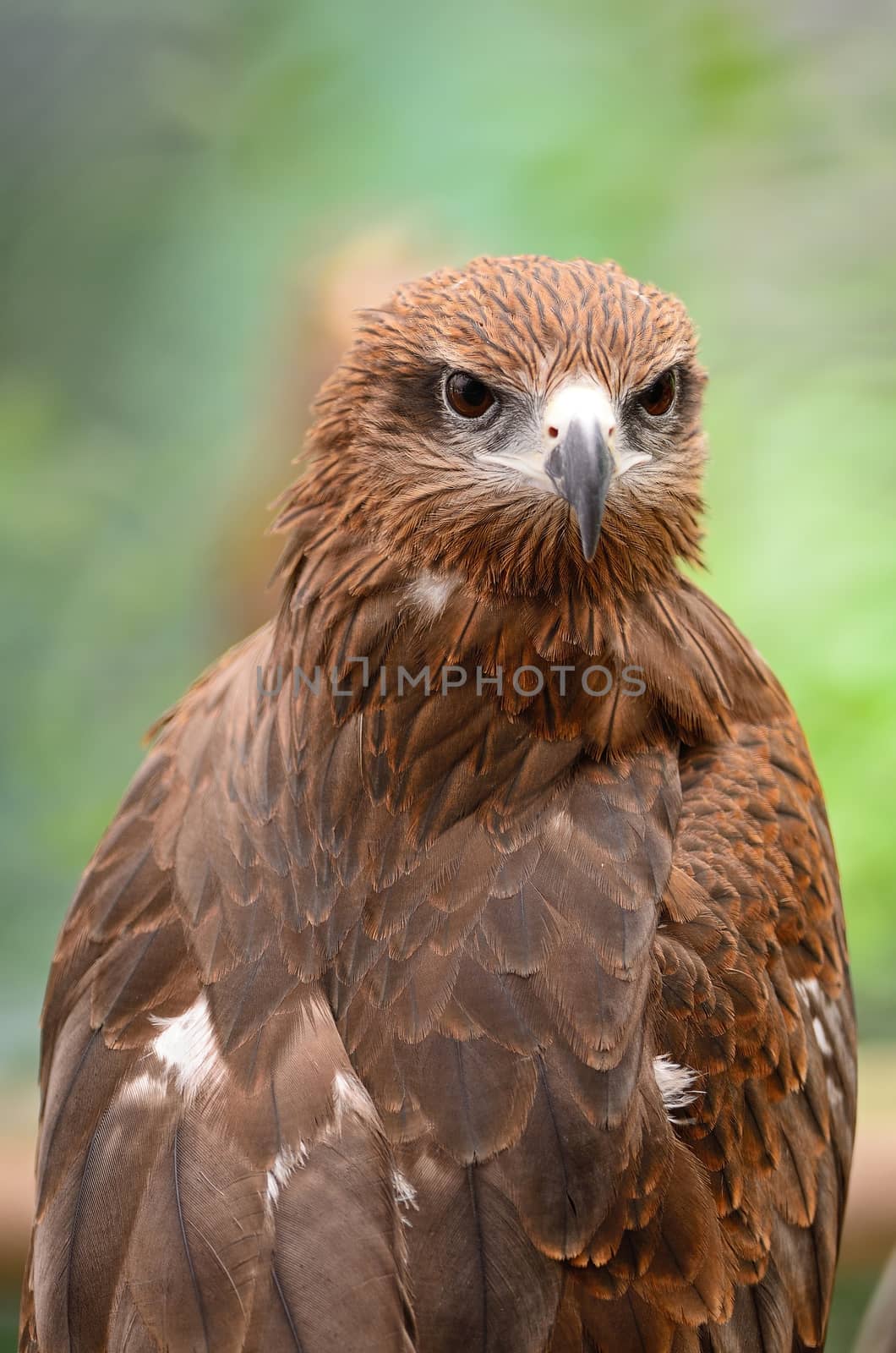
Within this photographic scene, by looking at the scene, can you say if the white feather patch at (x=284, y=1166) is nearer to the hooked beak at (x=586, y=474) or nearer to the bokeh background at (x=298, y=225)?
the hooked beak at (x=586, y=474)

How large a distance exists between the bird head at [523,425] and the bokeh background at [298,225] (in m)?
3.38

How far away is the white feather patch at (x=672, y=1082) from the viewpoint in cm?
235

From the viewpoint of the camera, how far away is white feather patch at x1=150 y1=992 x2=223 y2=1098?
7.64 ft

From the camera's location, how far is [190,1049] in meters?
2.37

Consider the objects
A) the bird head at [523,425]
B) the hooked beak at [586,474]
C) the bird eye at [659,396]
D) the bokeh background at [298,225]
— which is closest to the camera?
the hooked beak at [586,474]

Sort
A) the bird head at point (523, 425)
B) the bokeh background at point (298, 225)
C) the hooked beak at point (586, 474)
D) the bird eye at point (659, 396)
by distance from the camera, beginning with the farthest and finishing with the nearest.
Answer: the bokeh background at point (298, 225)
the bird eye at point (659, 396)
the bird head at point (523, 425)
the hooked beak at point (586, 474)

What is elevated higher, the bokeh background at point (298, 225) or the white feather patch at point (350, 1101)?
the bokeh background at point (298, 225)

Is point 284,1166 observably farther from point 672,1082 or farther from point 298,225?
point 298,225

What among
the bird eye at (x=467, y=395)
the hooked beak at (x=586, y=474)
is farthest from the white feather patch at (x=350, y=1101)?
the bird eye at (x=467, y=395)

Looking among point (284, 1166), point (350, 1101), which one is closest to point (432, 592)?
point (350, 1101)

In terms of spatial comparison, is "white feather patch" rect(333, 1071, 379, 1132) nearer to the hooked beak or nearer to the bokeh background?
the hooked beak

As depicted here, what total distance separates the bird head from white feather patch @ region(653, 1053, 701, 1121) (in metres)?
0.80

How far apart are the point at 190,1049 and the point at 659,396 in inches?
52.4

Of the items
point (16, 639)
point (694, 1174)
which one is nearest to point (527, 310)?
point (694, 1174)
